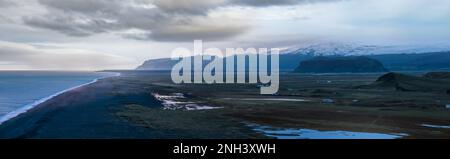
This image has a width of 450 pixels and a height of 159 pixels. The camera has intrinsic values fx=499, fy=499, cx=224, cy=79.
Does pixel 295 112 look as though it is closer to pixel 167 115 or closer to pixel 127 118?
pixel 167 115

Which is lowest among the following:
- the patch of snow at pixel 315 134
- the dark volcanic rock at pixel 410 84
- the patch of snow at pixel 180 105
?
the patch of snow at pixel 180 105

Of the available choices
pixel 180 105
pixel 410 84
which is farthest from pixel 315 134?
pixel 410 84

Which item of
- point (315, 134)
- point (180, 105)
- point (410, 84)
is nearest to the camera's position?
point (315, 134)

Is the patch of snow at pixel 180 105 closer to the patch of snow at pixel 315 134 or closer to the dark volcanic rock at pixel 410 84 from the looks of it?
the patch of snow at pixel 315 134

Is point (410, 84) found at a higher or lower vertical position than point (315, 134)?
higher

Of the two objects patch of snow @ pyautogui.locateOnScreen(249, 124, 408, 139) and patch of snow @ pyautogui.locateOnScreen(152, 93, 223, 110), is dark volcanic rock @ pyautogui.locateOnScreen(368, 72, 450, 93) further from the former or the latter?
patch of snow @ pyautogui.locateOnScreen(249, 124, 408, 139)

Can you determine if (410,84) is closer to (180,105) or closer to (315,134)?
(180,105)

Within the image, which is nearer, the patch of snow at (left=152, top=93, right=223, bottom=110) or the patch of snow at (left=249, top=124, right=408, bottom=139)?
the patch of snow at (left=249, top=124, right=408, bottom=139)

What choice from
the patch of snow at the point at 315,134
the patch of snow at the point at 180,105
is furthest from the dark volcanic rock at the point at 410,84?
A: the patch of snow at the point at 315,134

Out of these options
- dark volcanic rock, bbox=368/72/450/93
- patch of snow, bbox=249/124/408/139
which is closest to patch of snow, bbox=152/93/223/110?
patch of snow, bbox=249/124/408/139

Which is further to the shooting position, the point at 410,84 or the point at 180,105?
the point at 410,84

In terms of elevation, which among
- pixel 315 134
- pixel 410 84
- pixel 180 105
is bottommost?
pixel 180 105

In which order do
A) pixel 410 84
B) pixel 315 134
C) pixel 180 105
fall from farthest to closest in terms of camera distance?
pixel 410 84
pixel 180 105
pixel 315 134
